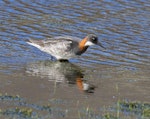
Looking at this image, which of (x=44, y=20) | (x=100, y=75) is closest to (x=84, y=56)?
(x=100, y=75)

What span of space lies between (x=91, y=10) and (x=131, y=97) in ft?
27.9

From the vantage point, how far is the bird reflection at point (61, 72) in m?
13.6

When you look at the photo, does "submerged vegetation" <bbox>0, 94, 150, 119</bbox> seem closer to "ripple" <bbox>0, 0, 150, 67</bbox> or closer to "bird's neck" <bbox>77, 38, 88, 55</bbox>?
"ripple" <bbox>0, 0, 150, 67</bbox>

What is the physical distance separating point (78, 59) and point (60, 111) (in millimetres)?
4986

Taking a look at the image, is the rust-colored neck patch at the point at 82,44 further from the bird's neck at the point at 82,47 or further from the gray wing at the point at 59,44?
the gray wing at the point at 59,44

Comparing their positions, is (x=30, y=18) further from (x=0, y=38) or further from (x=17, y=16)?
(x=0, y=38)

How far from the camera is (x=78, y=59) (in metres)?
16.2

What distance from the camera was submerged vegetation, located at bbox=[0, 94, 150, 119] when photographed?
10.9m

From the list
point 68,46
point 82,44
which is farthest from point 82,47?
point 68,46

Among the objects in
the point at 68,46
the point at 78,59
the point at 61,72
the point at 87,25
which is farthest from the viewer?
the point at 87,25

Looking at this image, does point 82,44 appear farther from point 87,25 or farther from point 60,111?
point 60,111

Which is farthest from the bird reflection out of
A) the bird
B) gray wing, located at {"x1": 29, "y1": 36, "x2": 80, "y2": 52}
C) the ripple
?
the ripple

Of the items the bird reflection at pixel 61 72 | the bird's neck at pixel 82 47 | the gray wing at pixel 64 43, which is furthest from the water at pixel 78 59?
the gray wing at pixel 64 43

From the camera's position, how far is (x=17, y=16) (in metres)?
19.5
